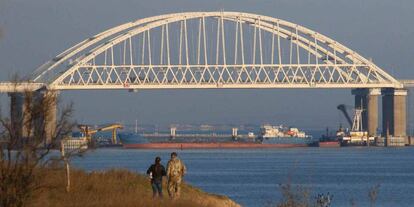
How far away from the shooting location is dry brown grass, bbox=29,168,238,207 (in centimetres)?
2994

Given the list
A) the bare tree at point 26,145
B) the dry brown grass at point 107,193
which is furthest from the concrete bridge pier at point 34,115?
the dry brown grass at point 107,193

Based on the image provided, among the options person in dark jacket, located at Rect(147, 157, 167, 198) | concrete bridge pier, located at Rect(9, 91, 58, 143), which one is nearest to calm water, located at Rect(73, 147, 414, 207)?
person in dark jacket, located at Rect(147, 157, 167, 198)

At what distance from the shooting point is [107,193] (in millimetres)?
33406

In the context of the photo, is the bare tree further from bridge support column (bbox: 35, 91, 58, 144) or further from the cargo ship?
the cargo ship

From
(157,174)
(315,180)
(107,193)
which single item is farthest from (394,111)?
(157,174)

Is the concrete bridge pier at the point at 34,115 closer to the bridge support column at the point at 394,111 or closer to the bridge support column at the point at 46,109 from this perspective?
the bridge support column at the point at 46,109

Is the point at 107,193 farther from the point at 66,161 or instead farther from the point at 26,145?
the point at 26,145

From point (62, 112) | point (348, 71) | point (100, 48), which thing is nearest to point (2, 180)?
point (62, 112)

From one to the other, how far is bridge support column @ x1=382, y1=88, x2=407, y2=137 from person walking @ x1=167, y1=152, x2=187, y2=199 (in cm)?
11804

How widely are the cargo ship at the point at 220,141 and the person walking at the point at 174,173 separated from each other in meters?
115

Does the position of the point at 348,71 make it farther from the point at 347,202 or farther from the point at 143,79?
the point at 347,202

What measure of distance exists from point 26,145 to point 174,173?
4.12 m

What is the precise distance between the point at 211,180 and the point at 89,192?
132 feet

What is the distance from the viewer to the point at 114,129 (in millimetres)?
155625
